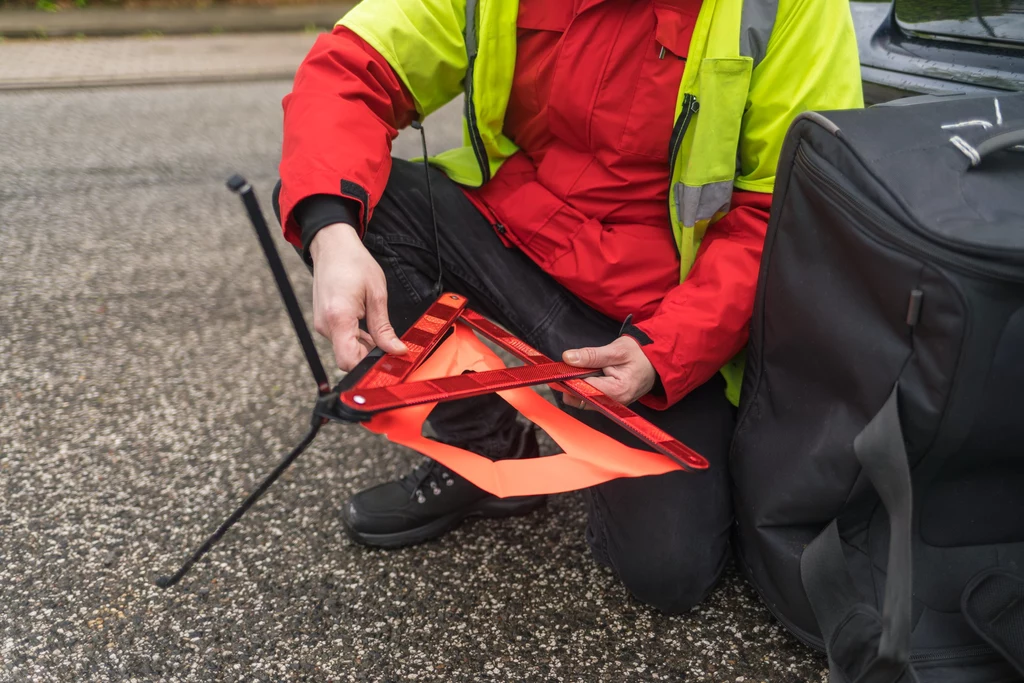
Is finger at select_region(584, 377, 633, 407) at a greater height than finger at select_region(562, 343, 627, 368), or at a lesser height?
lesser

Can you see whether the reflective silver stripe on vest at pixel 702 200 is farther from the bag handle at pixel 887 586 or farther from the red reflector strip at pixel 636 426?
the bag handle at pixel 887 586

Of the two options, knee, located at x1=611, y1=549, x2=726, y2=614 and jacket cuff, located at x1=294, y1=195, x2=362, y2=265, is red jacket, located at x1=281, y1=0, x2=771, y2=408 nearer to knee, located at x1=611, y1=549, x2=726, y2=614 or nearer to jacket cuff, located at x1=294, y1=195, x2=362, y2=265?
jacket cuff, located at x1=294, y1=195, x2=362, y2=265

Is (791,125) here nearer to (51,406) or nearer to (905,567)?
(905,567)

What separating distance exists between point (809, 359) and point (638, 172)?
496 millimetres

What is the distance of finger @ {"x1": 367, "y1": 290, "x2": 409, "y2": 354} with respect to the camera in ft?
4.28

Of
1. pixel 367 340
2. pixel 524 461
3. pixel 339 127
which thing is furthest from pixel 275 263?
pixel 524 461

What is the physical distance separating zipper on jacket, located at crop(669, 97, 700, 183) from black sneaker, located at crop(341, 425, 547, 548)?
0.67m

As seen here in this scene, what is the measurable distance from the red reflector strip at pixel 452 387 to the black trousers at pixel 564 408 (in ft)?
0.99

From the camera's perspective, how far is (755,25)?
142cm

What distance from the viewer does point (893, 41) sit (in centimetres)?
199

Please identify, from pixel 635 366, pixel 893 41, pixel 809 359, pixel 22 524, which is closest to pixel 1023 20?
pixel 893 41

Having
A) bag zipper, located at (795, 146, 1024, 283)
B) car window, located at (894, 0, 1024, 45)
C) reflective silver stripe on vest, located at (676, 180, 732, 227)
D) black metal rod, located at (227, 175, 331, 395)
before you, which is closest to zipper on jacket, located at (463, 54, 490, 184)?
reflective silver stripe on vest, located at (676, 180, 732, 227)

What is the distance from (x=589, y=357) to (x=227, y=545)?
2.82 ft

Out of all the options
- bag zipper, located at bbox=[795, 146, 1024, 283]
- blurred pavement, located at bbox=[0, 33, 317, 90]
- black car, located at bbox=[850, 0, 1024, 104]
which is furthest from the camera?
blurred pavement, located at bbox=[0, 33, 317, 90]
